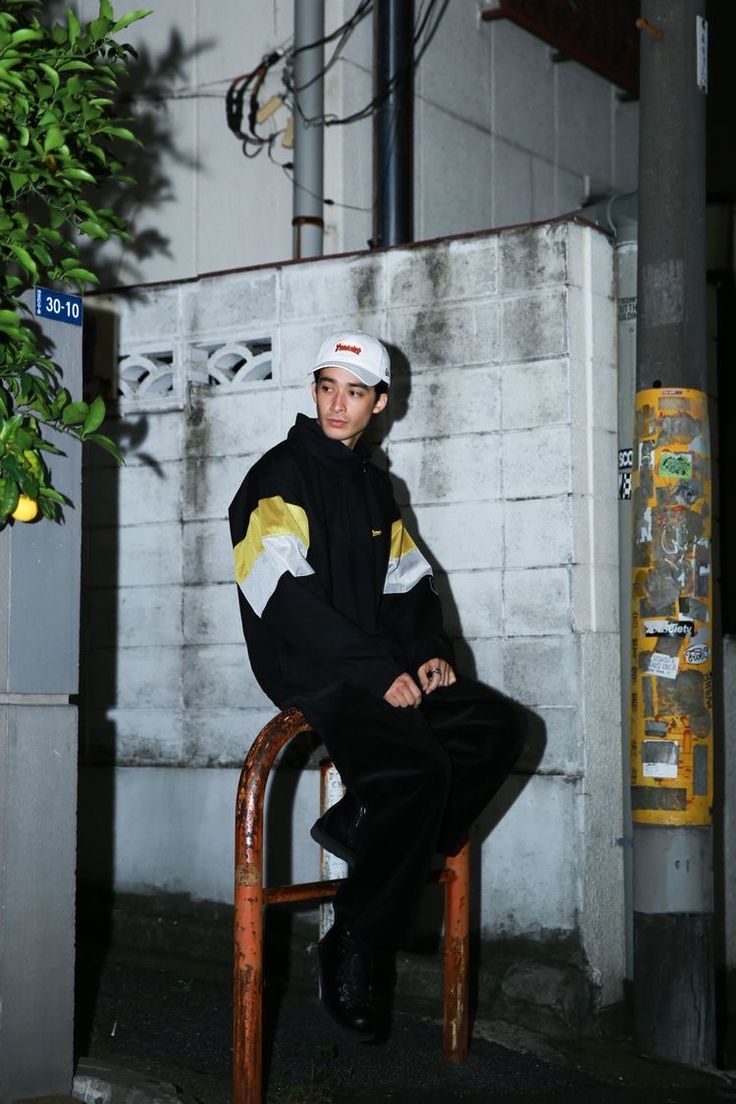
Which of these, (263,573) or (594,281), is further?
(594,281)

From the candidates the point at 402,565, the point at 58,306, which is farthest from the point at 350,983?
the point at 58,306

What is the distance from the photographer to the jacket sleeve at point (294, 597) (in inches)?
174

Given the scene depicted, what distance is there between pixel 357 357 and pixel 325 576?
76cm

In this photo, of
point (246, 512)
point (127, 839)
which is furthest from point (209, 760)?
point (246, 512)

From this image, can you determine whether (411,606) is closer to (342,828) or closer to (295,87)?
(342,828)

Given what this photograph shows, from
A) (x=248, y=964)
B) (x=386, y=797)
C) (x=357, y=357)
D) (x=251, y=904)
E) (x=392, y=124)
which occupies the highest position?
(x=392, y=124)

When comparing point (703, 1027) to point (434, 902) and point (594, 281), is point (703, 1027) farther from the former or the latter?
point (594, 281)

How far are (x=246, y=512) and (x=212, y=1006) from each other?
7.61 feet

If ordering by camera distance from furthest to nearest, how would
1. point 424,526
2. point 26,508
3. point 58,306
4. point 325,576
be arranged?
point 424,526 < point 325,576 < point 58,306 < point 26,508

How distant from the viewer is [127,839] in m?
6.96

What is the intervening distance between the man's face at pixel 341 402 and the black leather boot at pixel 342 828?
1.25 metres

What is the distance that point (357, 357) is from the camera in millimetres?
4871

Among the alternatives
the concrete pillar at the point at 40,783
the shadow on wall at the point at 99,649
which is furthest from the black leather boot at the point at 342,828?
the shadow on wall at the point at 99,649

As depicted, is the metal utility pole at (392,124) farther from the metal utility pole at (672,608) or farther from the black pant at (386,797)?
the black pant at (386,797)
